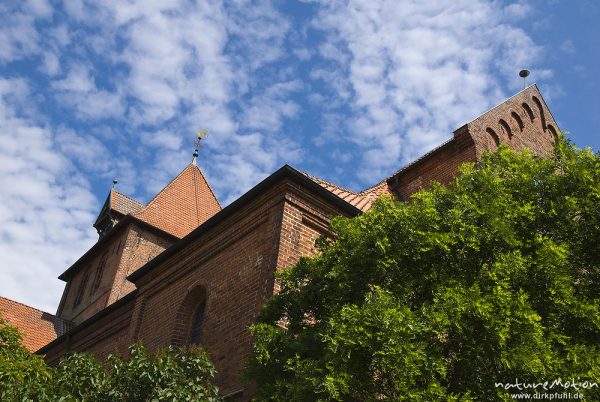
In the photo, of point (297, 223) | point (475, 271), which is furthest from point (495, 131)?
point (475, 271)

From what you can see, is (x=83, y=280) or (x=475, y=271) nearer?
(x=475, y=271)

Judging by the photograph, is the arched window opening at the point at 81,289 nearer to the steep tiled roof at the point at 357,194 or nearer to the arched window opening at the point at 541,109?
the steep tiled roof at the point at 357,194

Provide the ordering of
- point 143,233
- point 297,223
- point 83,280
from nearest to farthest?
point 297,223
point 143,233
point 83,280

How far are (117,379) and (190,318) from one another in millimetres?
4581

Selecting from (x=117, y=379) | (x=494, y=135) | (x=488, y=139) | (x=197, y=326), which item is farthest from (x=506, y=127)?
(x=117, y=379)

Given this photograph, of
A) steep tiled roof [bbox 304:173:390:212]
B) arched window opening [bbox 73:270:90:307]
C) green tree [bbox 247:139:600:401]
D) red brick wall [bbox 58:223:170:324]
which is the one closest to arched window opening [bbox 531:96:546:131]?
steep tiled roof [bbox 304:173:390:212]

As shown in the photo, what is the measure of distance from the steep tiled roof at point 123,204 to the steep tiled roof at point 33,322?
656 cm

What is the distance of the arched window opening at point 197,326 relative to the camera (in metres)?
12.1

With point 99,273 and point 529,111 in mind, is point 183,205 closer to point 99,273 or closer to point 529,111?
point 99,273

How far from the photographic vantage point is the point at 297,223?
1123cm

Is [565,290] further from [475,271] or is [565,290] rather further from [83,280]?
[83,280]

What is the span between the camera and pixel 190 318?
12742 millimetres

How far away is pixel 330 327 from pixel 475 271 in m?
1.87

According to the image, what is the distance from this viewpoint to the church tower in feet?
77.5
